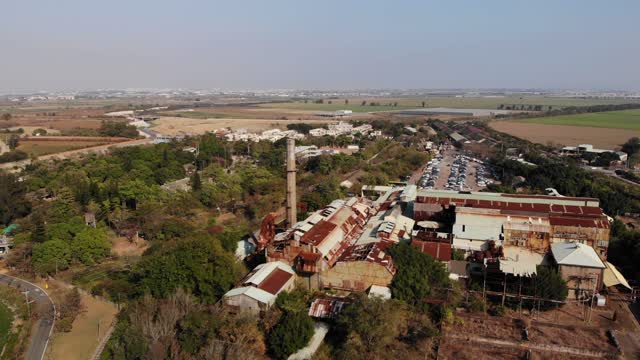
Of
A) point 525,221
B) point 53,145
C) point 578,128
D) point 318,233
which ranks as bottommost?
point 53,145

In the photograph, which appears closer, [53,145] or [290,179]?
[290,179]

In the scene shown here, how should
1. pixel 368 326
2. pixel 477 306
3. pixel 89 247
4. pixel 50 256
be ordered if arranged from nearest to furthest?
pixel 368 326 → pixel 477 306 → pixel 50 256 → pixel 89 247

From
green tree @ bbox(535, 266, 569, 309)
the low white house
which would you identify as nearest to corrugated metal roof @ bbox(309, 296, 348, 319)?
the low white house

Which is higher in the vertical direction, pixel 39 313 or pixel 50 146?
pixel 50 146

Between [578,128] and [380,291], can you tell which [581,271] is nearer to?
[380,291]

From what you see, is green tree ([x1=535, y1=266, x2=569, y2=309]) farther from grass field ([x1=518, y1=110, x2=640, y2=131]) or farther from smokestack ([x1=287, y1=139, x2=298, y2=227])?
grass field ([x1=518, y1=110, x2=640, y2=131])

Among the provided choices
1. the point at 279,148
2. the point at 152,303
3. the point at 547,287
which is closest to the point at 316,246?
the point at 152,303

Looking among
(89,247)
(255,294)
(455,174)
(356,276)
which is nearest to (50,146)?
(89,247)

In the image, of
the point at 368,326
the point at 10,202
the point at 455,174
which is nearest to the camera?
the point at 368,326
